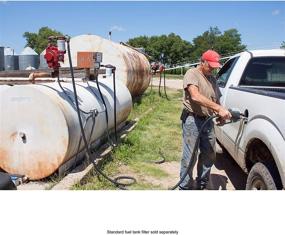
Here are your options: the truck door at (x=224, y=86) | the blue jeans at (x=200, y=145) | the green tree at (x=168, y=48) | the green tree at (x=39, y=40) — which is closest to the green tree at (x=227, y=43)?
the green tree at (x=168, y=48)

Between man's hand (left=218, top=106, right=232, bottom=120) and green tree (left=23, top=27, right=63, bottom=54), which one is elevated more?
green tree (left=23, top=27, right=63, bottom=54)

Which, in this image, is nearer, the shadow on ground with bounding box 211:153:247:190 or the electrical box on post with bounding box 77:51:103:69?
the shadow on ground with bounding box 211:153:247:190

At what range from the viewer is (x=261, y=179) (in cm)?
345

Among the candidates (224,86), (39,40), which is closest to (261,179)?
(224,86)

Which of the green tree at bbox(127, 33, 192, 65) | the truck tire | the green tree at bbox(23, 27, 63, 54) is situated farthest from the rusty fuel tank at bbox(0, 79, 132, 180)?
the green tree at bbox(127, 33, 192, 65)

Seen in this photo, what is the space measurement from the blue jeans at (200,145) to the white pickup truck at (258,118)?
10.7 inches

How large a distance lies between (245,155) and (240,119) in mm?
361

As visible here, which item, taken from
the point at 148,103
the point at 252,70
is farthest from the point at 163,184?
the point at 148,103

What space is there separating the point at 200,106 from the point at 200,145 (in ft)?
1.83

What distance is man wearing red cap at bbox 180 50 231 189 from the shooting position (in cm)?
413

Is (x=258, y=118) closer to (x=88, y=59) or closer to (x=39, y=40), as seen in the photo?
(x=88, y=59)

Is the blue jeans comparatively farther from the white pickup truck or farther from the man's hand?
the man's hand

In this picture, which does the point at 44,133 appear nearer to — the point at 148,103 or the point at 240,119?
the point at 240,119

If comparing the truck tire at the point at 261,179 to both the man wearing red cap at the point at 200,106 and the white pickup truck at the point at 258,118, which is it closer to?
the white pickup truck at the point at 258,118
